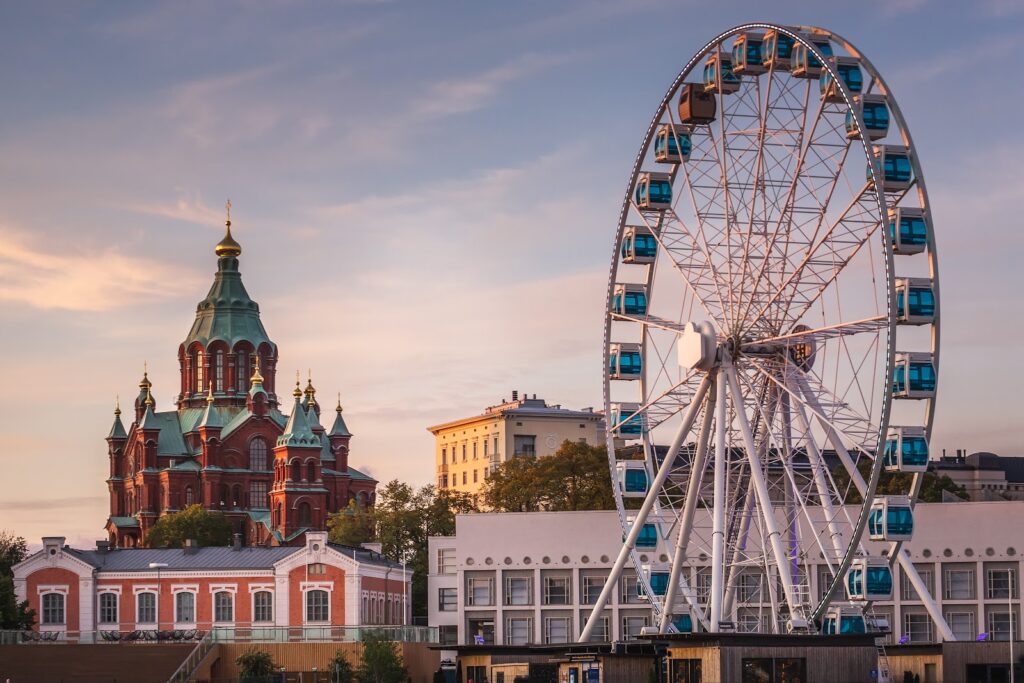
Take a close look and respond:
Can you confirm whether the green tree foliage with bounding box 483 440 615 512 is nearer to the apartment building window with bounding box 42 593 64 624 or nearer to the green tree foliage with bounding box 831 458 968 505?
the green tree foliage with bounding box 831 458 968 505

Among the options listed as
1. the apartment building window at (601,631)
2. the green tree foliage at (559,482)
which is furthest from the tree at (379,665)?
the green tree foliage at (559,482)

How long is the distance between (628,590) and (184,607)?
3276 cm

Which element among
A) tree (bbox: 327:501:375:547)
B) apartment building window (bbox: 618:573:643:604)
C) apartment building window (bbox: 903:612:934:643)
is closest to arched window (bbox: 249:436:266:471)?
tree (bbox: 327:501:375:547)

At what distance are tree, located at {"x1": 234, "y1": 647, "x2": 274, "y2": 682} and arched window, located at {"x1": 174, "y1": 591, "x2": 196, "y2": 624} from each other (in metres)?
26.7

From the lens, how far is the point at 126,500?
639 ft

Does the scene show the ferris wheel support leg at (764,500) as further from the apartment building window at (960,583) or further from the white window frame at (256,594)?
the white window frame at (256,594)

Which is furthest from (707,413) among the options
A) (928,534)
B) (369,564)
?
(369,564)

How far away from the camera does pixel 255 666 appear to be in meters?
102

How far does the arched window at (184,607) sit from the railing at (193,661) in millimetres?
23583

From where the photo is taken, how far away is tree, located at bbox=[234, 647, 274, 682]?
10100cm

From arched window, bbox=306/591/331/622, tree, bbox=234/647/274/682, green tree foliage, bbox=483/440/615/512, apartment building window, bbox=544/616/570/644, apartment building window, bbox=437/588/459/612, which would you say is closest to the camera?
tree, bbox=234/647/274/682

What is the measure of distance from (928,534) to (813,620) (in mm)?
39868

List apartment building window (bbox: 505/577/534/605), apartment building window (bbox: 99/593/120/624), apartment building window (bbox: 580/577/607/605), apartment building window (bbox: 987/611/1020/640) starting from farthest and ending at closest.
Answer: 1. apartment building window (bbox: 99/593/120/624)
2. apartment building window (bbox: 505/577/534/605)
3. apartment building window (bbox: 580/577/607/605)
4. apartment building window (bbox: 987/611/1020/640)

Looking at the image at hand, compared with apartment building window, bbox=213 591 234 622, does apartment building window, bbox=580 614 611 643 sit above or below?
below
